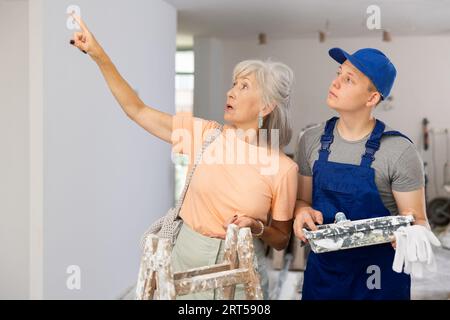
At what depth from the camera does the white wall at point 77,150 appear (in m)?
2.21

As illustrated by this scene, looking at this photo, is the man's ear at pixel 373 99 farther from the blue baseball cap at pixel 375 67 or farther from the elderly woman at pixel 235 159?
the elderly woman at pixel 235 159

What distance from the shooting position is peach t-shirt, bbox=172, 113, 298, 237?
142 centimetres

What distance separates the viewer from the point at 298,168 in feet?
4.95

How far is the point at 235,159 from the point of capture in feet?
4.72

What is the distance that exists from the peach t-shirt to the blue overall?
87 millimetres

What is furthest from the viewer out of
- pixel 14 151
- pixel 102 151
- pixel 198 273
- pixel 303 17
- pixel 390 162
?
pixel 102 151

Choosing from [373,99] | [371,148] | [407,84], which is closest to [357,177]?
[371,148]

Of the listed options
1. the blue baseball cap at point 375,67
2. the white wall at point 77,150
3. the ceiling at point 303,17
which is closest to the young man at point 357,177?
the blue baseball cap at point 375,67

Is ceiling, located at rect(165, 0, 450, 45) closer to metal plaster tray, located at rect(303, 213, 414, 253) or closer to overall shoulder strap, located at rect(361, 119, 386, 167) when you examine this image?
overall shoulder strap, located at rect(361, 119, 386, 167)

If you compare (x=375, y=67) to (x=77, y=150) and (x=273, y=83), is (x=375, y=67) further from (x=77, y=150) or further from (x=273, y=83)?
(x=77, y=150)

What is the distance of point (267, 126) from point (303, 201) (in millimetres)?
243

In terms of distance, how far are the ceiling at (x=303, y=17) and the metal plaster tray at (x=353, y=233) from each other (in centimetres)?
67

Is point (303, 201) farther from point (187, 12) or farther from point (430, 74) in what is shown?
point (187, 12)

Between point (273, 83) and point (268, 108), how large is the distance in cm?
6
